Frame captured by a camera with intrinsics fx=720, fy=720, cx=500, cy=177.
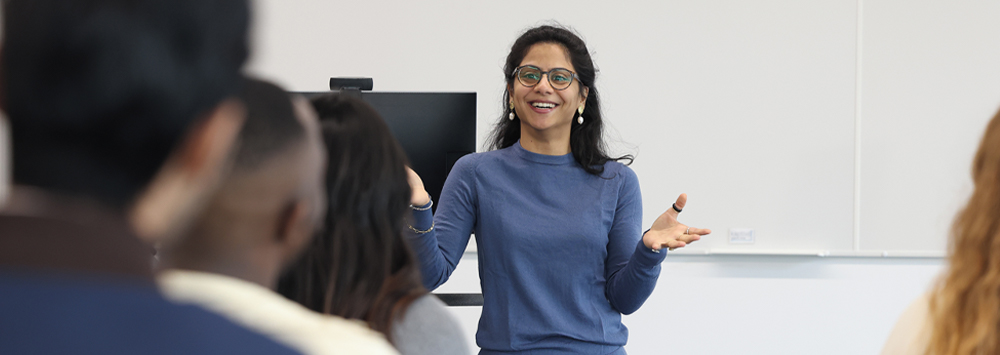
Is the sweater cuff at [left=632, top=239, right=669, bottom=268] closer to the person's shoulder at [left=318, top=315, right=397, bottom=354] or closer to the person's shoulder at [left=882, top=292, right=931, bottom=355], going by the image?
the person's shoulder at [left=882, top=292, right=931, bottom=355]

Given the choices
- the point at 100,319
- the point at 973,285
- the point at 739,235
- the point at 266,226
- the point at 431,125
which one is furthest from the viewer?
the point at 739,235

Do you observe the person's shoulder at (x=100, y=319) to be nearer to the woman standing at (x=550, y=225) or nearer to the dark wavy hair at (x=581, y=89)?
the woman standing at (x=550, y=225)

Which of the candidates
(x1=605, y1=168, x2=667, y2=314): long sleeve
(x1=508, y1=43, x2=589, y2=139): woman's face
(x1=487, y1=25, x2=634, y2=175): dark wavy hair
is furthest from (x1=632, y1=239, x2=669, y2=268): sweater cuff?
(x1=508, y1=43, x2=589, y2=139): woman's face

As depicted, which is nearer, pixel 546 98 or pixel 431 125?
pixel 546 98

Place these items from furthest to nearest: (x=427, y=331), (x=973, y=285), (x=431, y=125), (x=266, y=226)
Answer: (x=431, y=125) → (x=427, y=331) → (x=973, y=285) → (x=266, y=226)

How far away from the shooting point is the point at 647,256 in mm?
1610

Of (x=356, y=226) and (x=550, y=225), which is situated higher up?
(x=356, y=226)

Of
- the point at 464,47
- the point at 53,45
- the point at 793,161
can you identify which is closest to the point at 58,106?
the point at 53,45

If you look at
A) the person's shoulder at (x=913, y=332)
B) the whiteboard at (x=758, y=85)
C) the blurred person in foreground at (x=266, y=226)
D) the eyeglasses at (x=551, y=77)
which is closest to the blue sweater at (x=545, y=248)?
the eyeglasses at (x=551, y=77)

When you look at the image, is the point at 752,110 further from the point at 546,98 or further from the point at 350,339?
the point at 350,339

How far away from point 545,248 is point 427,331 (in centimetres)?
75

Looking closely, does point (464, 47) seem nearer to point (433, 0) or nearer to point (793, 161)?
point (433, 0)

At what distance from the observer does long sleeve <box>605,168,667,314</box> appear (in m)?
1.63

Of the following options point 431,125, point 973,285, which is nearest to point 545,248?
point 431,125
